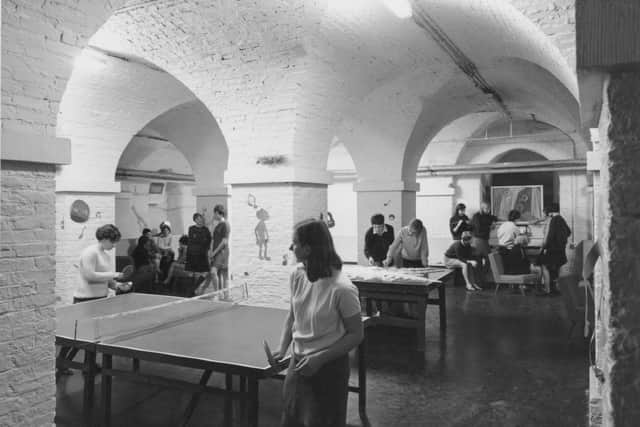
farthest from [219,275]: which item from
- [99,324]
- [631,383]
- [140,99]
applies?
[631,383]

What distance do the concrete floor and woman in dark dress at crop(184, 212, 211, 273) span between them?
11.9ft

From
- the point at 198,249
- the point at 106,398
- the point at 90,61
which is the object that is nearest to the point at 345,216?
the point at 198,249

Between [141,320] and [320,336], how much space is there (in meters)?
2.51

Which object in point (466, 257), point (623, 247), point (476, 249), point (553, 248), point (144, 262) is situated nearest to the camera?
point (623, 247)

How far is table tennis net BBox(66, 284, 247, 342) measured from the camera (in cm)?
404

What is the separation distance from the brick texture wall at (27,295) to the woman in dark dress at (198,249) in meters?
5.53

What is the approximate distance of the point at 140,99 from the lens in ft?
28.5

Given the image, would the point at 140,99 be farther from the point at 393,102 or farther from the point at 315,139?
the point at 393,102

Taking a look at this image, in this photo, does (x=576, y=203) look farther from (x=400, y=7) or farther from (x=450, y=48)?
(x=400, y=7)

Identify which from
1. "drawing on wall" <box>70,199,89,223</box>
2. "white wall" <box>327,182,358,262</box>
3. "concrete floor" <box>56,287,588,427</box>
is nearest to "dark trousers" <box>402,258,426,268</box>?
"concrete floor" <box>56,287,588,427</box>

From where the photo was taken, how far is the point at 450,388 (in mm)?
5051

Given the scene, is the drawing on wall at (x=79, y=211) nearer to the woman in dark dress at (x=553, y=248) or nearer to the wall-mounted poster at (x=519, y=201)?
the woman in dark dress at (x=553, y=248)

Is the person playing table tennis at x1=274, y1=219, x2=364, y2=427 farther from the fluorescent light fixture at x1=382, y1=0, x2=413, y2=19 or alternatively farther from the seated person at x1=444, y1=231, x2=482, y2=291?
the seated person at x1=444, y1=231, x2=482, y2=291

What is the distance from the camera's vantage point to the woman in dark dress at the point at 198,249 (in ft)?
30.2
